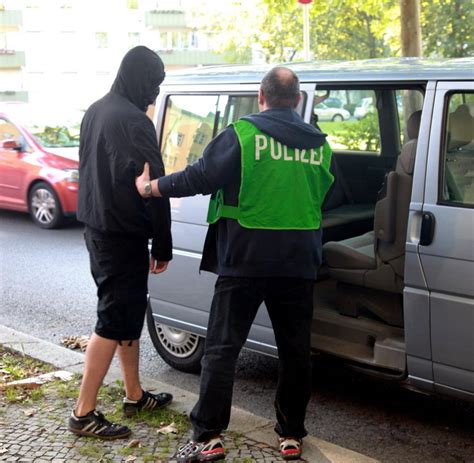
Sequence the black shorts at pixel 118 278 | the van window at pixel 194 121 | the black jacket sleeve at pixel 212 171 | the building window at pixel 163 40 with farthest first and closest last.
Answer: the building window at pixel 163 40
the van window at pixel 194 121
the black shorts at pixel 118 278
the black jacket sleeve at pixel 212 171

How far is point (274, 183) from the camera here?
145 inches

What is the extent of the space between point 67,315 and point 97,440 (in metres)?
3.07

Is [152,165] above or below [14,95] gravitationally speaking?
below

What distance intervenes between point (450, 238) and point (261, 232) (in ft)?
3.01

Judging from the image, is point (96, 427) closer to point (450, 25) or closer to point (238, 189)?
point (238, 189)

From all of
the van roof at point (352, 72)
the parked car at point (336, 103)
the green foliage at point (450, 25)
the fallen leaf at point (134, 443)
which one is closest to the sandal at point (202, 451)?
the fallen leaf at point (134, 443)

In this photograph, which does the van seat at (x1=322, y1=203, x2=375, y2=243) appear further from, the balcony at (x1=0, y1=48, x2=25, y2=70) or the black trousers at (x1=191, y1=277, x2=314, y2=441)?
the balcony at (x1=0, y1=48, x2=25, y2=70)

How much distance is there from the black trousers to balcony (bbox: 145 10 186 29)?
5832 centimetres

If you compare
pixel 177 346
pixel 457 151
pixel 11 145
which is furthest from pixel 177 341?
pixel 11 145

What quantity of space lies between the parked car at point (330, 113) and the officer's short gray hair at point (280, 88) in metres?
1.56

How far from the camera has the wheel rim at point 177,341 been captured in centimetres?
533

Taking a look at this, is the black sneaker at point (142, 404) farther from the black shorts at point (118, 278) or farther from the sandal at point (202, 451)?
the sandal at point (202, 451)

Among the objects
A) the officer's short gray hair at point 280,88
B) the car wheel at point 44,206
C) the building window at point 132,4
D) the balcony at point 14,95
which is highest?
the building window at point 132,4

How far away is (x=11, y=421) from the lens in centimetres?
439
